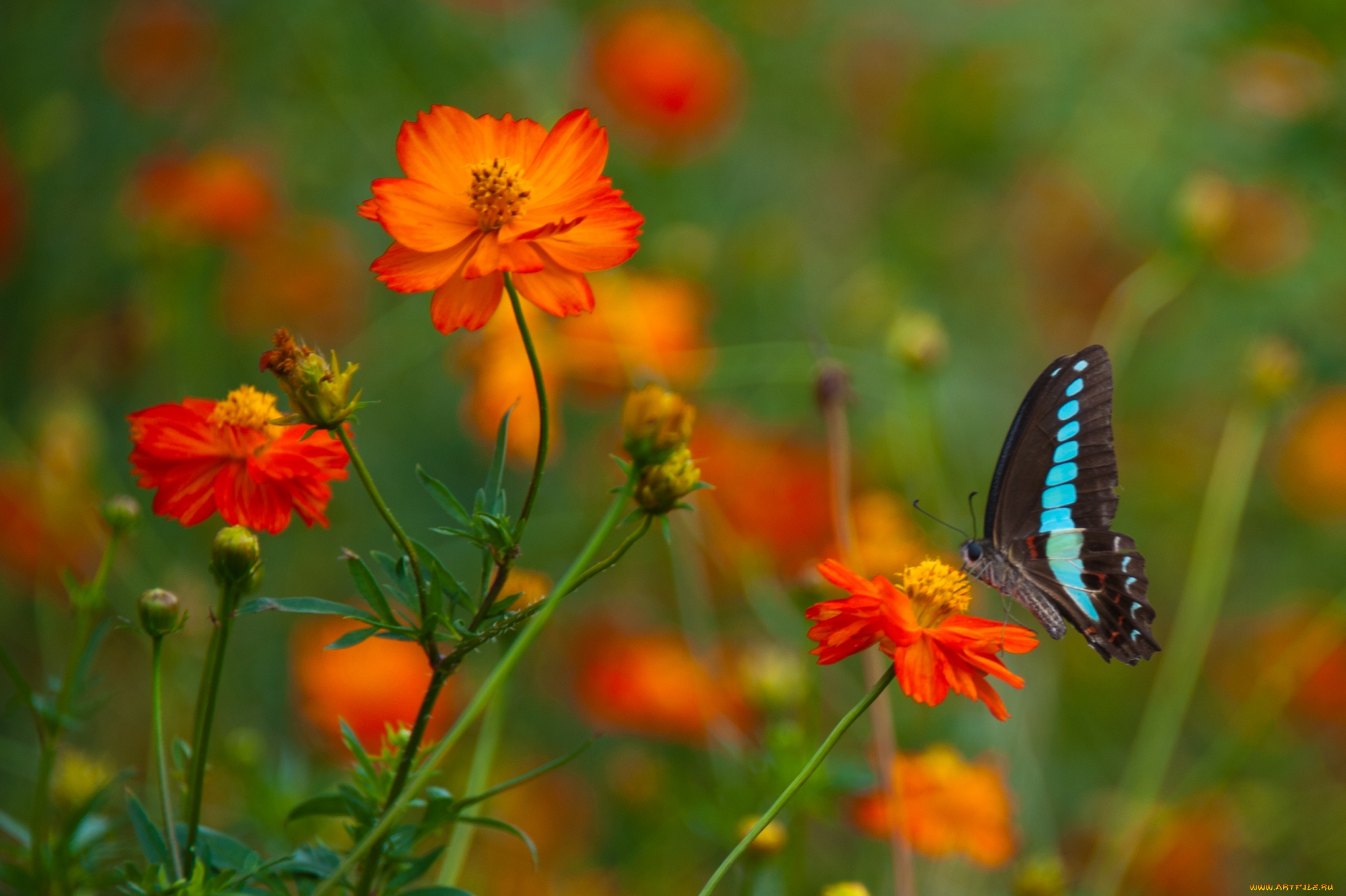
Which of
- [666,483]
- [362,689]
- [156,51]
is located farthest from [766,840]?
[156,51]

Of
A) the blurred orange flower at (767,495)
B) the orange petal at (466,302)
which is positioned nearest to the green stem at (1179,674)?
the blurred orange flower at (767,495)

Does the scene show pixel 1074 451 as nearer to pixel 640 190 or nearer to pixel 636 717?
pixel 636 717

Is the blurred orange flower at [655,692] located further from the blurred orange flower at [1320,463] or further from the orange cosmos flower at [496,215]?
the blurred orange flower at [1320,463]

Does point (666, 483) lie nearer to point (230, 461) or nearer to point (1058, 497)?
point (230, 461)

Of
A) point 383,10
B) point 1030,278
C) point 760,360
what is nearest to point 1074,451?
point 760,360


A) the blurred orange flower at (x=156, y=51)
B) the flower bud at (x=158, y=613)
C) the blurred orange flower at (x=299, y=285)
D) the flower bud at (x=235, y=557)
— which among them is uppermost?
the blurred orange flower at (x=156, y=51)
